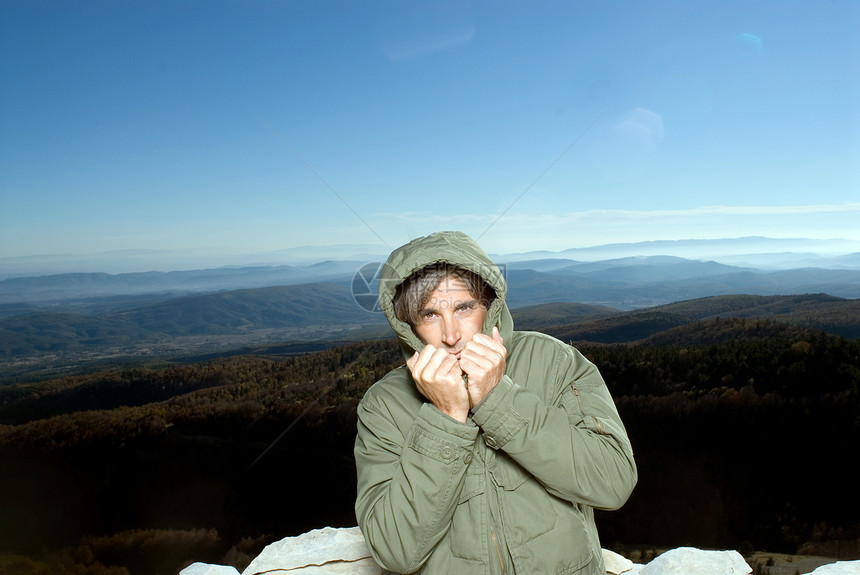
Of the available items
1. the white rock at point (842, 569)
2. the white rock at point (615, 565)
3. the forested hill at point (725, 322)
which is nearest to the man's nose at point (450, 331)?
the white rock at point (615, 565)

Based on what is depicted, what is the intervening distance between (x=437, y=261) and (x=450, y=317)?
216 mm

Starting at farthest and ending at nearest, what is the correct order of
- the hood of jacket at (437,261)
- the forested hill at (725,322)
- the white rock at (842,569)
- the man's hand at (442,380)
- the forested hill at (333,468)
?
1. the forested hill at (725,322)
2. the forested hill at (333,468)
3. the white rock at (842,569)
4. the hood of jacket at (437,261)
5. the man's hand at (442,380)

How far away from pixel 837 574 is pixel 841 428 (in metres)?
3.02

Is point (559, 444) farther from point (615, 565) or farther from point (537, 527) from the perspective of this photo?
point (615, 565)

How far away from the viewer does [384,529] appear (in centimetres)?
149

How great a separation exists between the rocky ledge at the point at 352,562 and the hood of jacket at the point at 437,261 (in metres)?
2.75

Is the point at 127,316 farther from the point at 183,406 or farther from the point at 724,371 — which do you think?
the point at 724,371

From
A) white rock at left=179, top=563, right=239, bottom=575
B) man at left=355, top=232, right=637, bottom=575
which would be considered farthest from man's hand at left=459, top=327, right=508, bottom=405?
white rock at left=179, top=563, right=239, bottom=575

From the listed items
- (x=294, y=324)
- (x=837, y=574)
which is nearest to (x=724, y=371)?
(x=837, y=574)

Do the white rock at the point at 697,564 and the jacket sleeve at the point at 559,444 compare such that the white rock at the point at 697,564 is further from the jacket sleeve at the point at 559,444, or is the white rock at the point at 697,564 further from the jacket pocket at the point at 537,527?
the jacket sleeve at the point at 559,444

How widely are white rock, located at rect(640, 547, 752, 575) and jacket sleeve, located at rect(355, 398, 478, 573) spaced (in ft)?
11.1

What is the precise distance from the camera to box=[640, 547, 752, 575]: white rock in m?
3.84

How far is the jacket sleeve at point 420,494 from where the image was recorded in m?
1.42

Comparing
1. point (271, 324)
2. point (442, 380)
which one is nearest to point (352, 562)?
point (442, 380)
